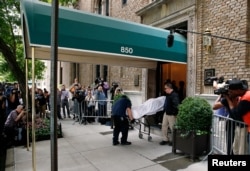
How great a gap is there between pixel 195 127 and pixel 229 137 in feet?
3.85

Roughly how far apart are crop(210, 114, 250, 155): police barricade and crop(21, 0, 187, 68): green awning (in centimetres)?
303

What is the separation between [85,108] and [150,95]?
3.52 metres

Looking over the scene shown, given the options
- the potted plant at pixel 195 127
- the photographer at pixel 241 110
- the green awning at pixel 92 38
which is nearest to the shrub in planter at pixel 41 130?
the green awning at pixel 92 38

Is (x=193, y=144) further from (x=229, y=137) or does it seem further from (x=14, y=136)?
(x=14, y=136)

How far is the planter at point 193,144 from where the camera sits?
20.5ft

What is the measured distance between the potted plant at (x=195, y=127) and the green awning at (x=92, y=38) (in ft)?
7.41

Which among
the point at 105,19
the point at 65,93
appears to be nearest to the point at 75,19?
the point at 105,19

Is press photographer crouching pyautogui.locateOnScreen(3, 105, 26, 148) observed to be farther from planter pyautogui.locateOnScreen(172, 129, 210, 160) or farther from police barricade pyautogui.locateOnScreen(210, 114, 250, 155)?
police barricade pyautogui.locateOnScreen(210, 114, 250, 155)

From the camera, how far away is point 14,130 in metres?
8.29

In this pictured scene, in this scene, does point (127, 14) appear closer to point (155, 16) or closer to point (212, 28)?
point (155, 16)

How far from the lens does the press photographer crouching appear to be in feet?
27.1

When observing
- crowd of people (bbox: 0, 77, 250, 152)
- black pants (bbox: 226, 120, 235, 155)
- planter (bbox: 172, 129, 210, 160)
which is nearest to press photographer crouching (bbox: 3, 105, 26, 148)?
crowd of people (bbox: 0, 77, 250, 152)

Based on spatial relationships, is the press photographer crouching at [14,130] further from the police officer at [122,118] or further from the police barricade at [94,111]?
the police barricade at [94,111]

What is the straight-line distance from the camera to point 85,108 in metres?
12.5
